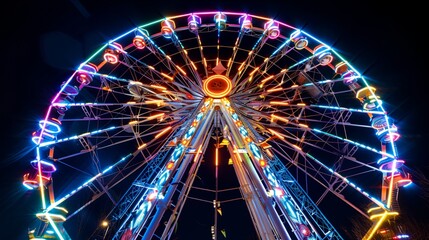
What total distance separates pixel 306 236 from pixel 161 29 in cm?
926

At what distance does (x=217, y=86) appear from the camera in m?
10.7

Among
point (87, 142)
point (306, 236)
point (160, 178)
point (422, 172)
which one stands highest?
point (422, 172)

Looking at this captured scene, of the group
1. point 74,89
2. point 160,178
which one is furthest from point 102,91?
point 160,178

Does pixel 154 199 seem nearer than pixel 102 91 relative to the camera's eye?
Yes

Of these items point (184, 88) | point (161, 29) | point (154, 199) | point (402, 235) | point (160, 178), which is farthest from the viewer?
point (402, 235)

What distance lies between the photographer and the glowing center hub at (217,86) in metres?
10.5

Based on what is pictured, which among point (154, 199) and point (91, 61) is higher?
point (91, 61)

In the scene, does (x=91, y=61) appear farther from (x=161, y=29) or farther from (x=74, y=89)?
(x=161, y=29)

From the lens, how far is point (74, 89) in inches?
408

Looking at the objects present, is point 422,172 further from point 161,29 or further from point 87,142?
point 87,142

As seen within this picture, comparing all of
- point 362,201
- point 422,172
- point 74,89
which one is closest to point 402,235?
point 422,172

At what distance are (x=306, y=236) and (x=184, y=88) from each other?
647 centimetres

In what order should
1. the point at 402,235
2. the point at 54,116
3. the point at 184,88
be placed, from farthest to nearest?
Answer: the point at 402,235 < the point at 184,88 < the point at 54,116

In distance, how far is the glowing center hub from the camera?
1047 centimetres
